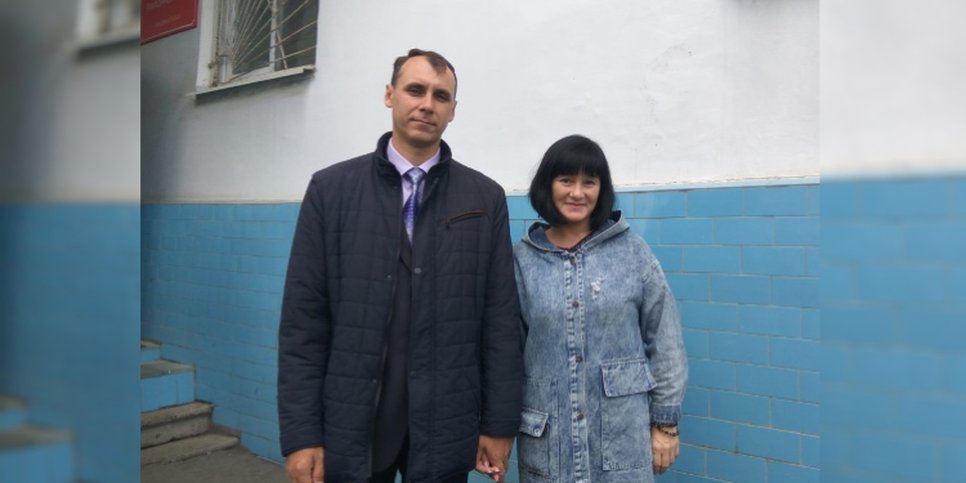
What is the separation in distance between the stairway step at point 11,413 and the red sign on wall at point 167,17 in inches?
204

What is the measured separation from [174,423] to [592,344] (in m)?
3.85

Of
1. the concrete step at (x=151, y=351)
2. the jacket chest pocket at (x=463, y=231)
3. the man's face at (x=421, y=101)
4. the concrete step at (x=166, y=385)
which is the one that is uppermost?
the man's face at (x=421, y=101)

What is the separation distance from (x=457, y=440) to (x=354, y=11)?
10.2 ft

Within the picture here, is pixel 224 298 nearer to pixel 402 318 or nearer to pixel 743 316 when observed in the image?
pixel 402 318

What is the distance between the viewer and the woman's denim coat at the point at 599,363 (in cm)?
196

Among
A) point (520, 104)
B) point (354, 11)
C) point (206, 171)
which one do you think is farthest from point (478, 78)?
point (206, 171)

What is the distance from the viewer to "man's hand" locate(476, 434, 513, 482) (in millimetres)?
1998

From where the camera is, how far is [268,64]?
4.91 meters

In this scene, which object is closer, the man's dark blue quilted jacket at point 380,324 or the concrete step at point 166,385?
the man's dark blue quilted jacket at point 380,324

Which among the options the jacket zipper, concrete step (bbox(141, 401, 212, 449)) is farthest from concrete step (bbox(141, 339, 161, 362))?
the jacket zipper

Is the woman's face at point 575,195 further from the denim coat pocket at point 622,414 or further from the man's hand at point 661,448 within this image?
the man's hand at point 661,448

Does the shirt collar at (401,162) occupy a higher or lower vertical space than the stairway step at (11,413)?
higher

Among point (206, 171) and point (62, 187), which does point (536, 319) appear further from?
point (206, 171)

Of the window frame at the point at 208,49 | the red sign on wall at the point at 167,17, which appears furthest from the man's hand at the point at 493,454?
the red sign on wall at the point at 167,17
